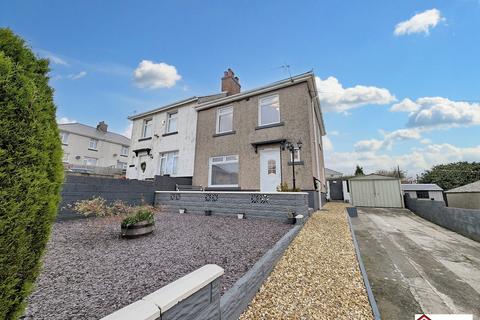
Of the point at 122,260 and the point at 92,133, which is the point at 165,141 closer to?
the point at 122,260

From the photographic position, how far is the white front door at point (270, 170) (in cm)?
835

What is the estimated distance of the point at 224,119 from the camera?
10.6m

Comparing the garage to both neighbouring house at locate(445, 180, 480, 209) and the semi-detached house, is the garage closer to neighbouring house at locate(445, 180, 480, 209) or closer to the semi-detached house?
neighbouring house at locate(445, 180, 480, 209)

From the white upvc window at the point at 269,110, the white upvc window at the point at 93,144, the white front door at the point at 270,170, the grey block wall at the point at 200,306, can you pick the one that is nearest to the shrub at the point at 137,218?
the grey block wall at the point at 200,306

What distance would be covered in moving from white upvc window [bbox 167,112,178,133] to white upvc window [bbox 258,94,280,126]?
619 centimetres

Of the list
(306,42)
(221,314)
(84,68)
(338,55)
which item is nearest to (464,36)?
(338,55)

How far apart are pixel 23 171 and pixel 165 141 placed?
39.1 ft

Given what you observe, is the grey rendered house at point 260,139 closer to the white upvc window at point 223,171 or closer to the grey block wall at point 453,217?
the white upvc window at point 223,171

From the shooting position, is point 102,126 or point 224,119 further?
point 102,126

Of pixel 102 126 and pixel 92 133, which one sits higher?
pixel 102 126

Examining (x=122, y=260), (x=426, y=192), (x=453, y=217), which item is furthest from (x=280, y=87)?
(x=426, y=192)

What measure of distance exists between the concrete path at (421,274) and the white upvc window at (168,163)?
10.2 m

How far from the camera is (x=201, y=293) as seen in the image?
4.50 feet

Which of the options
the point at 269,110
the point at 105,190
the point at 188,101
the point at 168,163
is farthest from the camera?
the point at 168,163
